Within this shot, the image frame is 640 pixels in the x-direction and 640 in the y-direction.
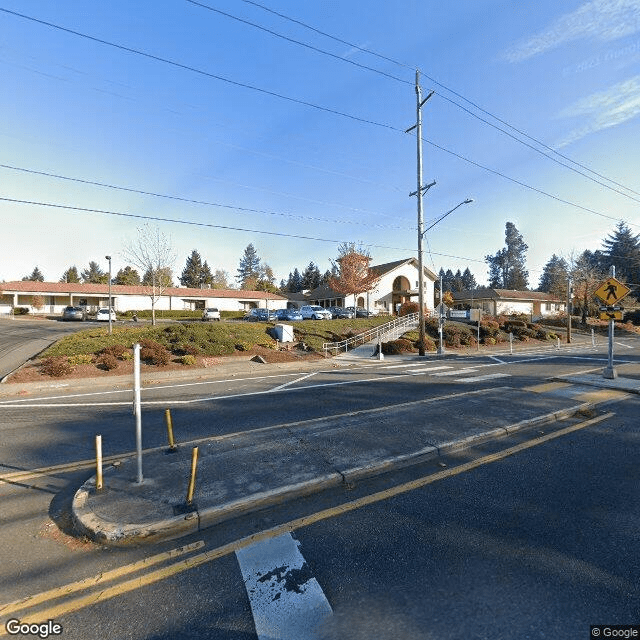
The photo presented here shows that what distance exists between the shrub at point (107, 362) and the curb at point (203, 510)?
1141 centimetres

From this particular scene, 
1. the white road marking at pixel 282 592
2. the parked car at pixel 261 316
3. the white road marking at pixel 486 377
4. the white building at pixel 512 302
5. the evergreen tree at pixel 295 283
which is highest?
the evergreen tree at pixel 295 283

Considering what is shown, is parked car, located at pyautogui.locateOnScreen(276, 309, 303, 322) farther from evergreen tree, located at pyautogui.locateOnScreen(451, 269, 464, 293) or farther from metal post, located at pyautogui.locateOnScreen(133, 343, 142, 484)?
evergreen tree, located at pyautogui.locateOnScreen(451, 269, 464, 293)

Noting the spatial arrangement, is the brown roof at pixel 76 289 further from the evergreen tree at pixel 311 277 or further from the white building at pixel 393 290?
the evergreen tree at pixel 311 277

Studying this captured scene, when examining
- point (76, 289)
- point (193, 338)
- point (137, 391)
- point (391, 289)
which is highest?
point (76, 289)

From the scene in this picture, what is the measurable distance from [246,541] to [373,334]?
2598 centimetres

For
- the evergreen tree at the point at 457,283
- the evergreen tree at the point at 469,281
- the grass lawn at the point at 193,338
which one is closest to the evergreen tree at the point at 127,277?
the grass lawn at the point at 193,338

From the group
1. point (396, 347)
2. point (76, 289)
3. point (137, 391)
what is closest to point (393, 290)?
point (396, 347)

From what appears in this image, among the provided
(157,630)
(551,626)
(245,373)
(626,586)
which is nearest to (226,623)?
(157,630)

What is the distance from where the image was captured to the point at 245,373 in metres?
15.4

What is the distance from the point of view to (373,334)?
28781 millimetres

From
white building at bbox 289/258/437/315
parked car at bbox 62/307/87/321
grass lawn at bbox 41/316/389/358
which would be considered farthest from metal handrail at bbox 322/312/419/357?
parked car at bbox 62/307/87/321

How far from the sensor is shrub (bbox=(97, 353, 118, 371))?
14.6 metres

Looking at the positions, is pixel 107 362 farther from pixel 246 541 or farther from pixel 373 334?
pixel 373 334

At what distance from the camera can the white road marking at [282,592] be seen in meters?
2.37
